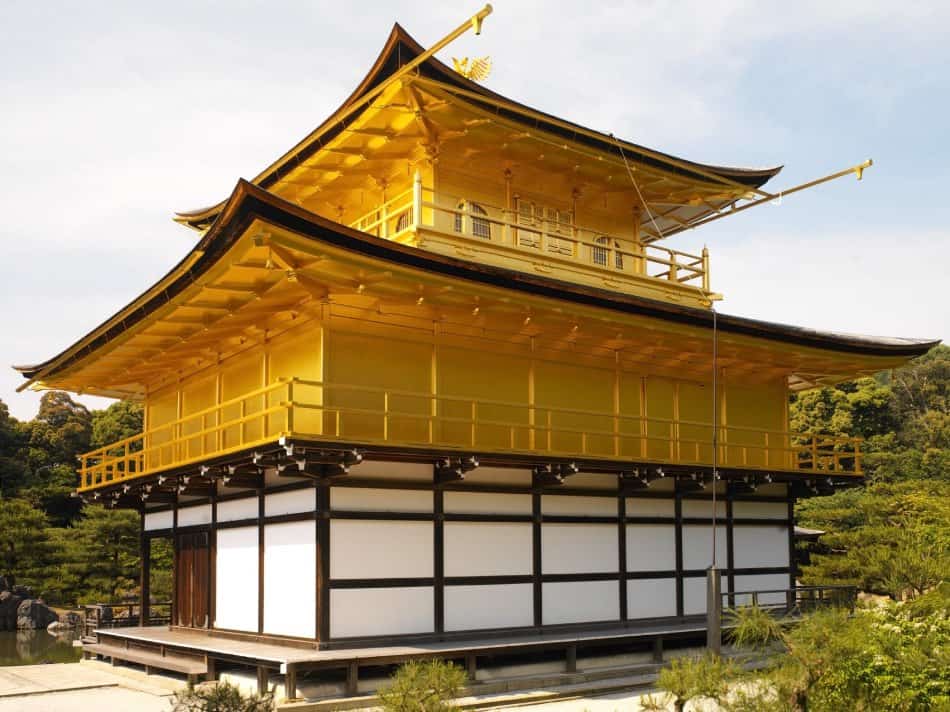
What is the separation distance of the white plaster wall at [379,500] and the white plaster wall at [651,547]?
195 inches

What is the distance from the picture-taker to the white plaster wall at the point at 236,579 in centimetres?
1764

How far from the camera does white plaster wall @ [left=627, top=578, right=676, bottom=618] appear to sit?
1934 centimetres

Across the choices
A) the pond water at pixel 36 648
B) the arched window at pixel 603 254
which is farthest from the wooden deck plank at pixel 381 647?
the pond water at pixel 36 648

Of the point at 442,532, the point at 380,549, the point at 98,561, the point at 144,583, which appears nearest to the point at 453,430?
the point at 442,532

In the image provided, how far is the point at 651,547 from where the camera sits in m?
19.9

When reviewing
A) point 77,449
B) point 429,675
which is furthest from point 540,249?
point 77,449

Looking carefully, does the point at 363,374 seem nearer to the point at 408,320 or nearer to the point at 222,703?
the point at 408,320

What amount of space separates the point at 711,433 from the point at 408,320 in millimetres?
7961

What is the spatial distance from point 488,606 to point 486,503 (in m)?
1.77

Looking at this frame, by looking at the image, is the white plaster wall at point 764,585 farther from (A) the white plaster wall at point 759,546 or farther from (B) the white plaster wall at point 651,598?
(B) the white plaster wall at point 651,598

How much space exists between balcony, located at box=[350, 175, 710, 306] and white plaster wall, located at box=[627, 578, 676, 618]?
20.2ft

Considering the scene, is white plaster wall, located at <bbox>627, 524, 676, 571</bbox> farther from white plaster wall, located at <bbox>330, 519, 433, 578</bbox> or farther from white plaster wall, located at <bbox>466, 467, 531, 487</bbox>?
white plaster wall, located at <bbox>330, 519, 433, 578</bbox>

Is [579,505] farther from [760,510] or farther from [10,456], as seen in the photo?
[10,456]

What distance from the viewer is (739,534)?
854 inches
